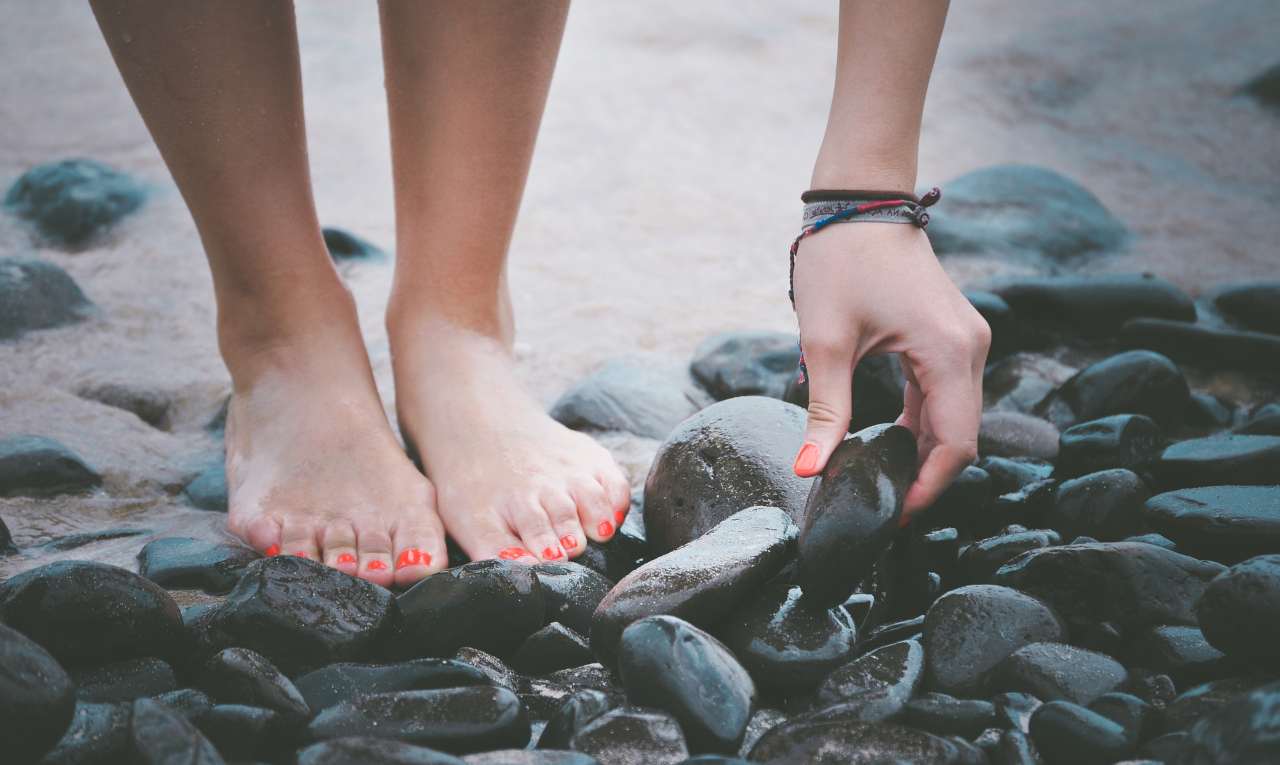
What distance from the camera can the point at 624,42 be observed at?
580cm

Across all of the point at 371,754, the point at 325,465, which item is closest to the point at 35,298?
the point at 325,465

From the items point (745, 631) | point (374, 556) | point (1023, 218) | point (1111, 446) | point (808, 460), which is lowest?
point (374, 556)

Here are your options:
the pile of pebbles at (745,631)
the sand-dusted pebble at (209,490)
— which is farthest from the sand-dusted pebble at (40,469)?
the sand-dusted pebble at (209,490)

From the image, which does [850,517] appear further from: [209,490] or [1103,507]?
[209,490]

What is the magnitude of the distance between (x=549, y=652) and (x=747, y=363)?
1321 mm

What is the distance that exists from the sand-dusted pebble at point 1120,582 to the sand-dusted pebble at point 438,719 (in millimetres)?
809

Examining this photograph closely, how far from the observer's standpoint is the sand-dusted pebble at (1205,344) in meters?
2.64

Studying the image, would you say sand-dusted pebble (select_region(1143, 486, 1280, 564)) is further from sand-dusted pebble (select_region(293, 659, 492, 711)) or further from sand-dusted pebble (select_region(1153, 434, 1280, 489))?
sand-dusted pebble (select_region(293, 659, 492, 711))

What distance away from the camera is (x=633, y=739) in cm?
123

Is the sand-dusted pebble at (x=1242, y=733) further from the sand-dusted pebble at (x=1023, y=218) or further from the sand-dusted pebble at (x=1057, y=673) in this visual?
the sand-dusted pebble at (x=1023, y=218)

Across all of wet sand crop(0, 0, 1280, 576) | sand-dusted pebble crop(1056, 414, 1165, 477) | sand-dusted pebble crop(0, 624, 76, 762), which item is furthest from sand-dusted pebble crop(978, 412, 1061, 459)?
sand-dusted pebble crop(0, 624, 76, 762)

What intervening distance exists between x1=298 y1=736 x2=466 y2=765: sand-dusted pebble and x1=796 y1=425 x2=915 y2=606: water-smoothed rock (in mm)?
561

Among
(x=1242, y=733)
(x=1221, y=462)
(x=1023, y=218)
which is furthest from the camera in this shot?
(x=1023, y=218)

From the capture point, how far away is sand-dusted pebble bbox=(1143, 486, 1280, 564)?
1.58 meters
